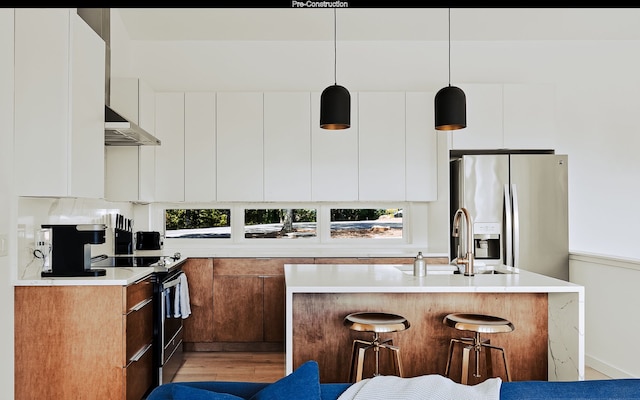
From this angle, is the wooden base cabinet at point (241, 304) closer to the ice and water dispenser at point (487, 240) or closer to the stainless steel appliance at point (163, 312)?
the stainless steel appliance at point (163, 312)

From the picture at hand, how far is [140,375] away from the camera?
10.7ft

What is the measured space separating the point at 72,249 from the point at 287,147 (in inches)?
90.1

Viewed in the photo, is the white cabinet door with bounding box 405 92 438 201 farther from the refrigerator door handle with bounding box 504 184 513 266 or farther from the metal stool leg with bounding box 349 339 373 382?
the metal stool leg with bounding box 349 339 373 382

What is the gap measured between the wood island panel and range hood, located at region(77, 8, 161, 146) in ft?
5.56

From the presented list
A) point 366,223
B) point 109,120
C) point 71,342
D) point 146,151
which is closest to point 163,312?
point 71,342

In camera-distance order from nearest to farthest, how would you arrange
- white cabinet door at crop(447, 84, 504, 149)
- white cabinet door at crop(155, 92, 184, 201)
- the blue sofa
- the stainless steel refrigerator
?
the blue sofa → the stainless steel refrigerator → white cabinet door at crop(447, 84, 504, 149) → white cabinet door at crop(155, 92, 184, 201)

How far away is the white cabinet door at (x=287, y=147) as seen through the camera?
4.92 m

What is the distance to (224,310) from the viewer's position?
4.63 meters

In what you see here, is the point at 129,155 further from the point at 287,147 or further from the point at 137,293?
the point at 137,293

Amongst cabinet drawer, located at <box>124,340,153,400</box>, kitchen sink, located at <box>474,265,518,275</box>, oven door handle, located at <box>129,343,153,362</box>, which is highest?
kitchen sink, located at <box>474,265,518,275</box>

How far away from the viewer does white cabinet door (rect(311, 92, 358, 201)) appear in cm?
493

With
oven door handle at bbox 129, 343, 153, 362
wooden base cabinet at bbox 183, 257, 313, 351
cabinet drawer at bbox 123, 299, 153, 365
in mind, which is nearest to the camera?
cabinet drawer at bbox 123, 299, 153, 365

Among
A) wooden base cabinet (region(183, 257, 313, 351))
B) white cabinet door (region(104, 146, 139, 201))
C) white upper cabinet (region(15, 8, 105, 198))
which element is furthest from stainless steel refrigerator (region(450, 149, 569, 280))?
white upper cabinet (region(15, 8, 105, 198))

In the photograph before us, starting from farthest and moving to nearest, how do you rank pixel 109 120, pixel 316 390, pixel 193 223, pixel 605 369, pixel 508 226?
→ pixel 193 223
pixel 508 226
pixel 605 369
pixel 109 120
pixel 316 390
